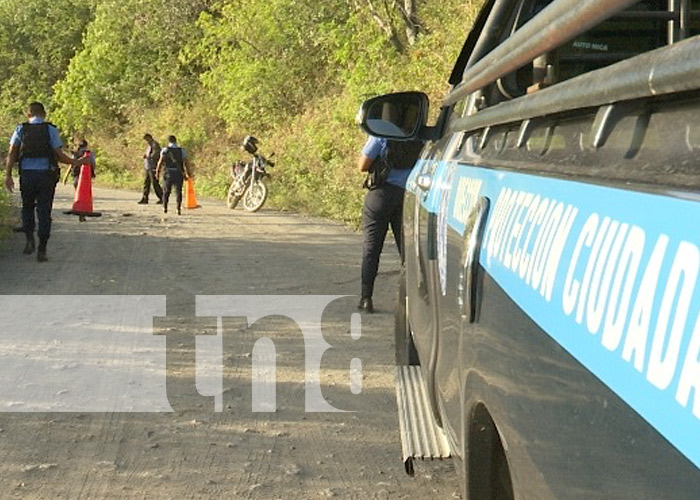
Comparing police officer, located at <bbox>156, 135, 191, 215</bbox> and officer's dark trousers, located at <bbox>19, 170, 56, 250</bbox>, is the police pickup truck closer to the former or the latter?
officer's dark trousers, located at <bbox>19, 170, 56, 250</bbox>

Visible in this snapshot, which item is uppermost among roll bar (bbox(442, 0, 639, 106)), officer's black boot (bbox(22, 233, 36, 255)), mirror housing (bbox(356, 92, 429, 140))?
roll bar (bbox(442, 0, 639, 106))

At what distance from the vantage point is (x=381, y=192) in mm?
8250

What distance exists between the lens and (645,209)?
137cm

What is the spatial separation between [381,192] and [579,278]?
6672 mm

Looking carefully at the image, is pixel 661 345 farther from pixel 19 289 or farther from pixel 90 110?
pixel 90 110

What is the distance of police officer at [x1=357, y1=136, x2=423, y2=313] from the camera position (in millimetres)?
8086

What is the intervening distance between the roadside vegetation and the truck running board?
10.4 meters

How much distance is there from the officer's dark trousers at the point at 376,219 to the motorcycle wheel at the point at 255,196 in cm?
1227

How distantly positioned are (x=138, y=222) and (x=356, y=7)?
10868 mm

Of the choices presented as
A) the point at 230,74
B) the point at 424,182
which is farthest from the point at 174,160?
the point at 424,182

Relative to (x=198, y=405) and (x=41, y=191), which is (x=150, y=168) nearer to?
(x=41, y=191)

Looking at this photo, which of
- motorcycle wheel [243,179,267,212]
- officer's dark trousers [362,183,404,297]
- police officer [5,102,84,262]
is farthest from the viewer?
motorcycle wheel [243,179,267,212]

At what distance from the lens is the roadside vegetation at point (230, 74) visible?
862 inches

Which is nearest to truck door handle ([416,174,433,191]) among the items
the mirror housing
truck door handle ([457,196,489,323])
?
the mirror housing
